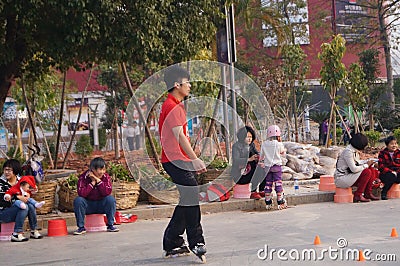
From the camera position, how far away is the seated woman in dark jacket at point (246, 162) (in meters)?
10.6

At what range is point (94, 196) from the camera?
28.4 feet

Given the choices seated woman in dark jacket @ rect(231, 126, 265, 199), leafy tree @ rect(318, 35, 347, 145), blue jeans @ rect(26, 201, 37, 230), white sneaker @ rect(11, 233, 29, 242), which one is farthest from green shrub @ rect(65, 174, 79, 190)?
leafy tree @ rect(318, 35, 347, 145)

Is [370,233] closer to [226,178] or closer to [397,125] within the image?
[226,178]

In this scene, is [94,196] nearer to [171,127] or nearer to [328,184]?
[171,127]

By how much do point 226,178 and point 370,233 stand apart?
3599 millimetres

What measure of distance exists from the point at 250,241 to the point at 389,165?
13.7 ft

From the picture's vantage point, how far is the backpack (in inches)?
409

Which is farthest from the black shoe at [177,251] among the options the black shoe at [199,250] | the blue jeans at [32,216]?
the blue jeans at [32,216]

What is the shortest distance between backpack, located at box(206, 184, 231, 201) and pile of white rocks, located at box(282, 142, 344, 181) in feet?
9.23

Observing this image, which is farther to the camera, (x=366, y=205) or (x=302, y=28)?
(x=302, y=28)

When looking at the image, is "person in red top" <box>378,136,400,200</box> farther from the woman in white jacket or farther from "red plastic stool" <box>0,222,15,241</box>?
"red plastic stool" <box>0,222,15,241</box>

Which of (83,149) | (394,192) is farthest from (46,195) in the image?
(83,149)

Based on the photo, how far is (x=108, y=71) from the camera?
22.4m

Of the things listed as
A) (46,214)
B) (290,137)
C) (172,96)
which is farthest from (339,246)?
(290,137)
